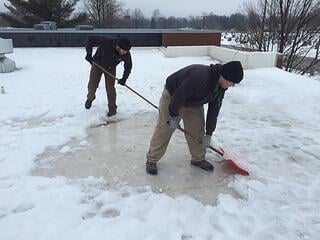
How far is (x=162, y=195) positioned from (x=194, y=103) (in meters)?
0.98

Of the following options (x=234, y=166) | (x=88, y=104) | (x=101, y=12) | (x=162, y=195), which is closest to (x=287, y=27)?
(x=88, y=104)

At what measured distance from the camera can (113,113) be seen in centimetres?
620

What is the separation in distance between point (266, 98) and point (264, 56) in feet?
12.8

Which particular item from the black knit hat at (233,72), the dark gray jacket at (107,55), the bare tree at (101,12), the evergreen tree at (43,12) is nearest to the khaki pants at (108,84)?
the dark gray jacket at (107,55)

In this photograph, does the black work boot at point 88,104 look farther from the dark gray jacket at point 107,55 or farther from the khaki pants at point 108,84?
the dark gray jacket at point 107,55

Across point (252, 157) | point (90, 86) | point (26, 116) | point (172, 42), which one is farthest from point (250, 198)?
point (172, 42)

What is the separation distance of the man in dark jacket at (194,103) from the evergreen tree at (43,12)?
95.7 ft

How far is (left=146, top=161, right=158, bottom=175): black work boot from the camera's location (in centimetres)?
409

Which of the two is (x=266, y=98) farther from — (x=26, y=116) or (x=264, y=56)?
(x=26, y=116)

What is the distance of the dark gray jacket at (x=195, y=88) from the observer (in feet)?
11.5

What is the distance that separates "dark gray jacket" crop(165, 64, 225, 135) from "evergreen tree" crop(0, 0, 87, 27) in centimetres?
2933

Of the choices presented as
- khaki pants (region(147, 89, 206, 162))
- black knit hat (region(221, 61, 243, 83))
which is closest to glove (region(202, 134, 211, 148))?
khaki pants (region(147, 89, 206, 162))

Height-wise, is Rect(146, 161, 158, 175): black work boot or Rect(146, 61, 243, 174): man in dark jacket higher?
Rect(146, 61, 243, 174): man in dark jacket

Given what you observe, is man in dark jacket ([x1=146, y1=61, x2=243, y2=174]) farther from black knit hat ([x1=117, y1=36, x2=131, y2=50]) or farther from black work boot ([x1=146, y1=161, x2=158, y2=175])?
black knit hat ([x1=117, y1=36, x2=131, y2=50])
